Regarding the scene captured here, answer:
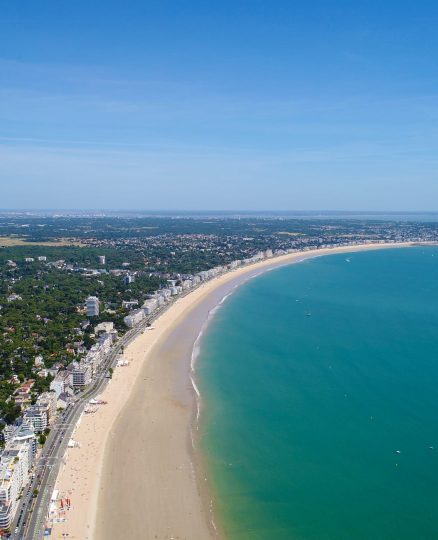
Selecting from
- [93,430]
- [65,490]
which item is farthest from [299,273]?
[65,490]

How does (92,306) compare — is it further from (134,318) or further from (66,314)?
(134,318)

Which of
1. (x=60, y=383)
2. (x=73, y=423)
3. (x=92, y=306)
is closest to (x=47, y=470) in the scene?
(x=73, y=423)

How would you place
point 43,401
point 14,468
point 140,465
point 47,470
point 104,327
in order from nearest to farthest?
point 14,468
point 47,470
point 140,465
point 43,401
point 104,327

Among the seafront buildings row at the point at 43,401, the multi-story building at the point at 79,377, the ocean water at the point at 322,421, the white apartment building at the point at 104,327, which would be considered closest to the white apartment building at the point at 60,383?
the seafront buildings row at the point at 43,401

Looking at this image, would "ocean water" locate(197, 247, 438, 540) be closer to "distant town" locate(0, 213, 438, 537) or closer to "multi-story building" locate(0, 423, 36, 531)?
"distant town" locate(0, 213, 438, 537)

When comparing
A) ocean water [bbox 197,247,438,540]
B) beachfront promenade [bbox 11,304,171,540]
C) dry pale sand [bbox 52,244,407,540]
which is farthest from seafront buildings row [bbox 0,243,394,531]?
ocean water [bbox 197,247,438,540]
